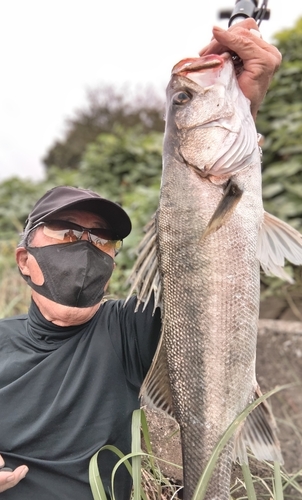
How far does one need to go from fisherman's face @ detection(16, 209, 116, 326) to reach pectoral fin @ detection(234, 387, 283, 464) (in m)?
0.75

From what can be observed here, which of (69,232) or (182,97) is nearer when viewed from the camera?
(182,97)

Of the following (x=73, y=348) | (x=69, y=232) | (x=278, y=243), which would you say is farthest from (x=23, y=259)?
(x=278, y=243)

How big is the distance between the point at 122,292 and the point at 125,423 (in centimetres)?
232

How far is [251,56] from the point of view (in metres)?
1.92

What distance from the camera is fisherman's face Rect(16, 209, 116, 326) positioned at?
206 centimetres

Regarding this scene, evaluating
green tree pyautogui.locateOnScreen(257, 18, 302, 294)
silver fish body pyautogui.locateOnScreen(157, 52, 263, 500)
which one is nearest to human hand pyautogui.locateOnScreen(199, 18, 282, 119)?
silver fish body pyautogui.locateOnScreen(157, 52, 263, 500)

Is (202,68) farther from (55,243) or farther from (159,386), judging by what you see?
(159,386)

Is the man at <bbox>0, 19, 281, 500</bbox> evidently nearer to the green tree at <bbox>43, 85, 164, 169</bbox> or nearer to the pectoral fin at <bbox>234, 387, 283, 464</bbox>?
the pectoral fin at <bbox>234, 387, 283, 464</bbox>

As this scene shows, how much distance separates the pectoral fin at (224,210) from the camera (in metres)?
1.72

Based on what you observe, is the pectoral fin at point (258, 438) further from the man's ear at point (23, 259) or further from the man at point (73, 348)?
the man's ear at point (23, 259)

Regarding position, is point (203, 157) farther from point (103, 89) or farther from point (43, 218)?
point (103, 89)

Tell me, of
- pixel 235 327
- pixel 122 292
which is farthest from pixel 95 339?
pixel 122 292

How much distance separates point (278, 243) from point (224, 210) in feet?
1.00

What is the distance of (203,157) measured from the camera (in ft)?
6.01
